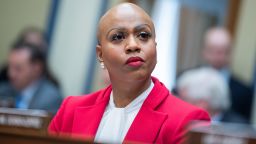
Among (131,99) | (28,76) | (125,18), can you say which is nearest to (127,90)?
(131,99)

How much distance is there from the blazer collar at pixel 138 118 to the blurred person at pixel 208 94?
212 cm

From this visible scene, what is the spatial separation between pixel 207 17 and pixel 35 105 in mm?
2179

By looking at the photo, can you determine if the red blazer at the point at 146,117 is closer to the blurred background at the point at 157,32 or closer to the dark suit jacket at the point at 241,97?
the dark suit jacket at the point at 241,97

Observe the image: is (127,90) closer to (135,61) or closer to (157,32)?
(135,61)

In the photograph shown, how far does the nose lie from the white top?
0.18 m

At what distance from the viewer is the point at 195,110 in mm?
2291

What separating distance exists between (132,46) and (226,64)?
3184 millimetres

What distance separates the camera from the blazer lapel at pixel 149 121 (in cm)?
228

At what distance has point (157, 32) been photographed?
21.7 feet

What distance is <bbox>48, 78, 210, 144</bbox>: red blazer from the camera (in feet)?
7.44

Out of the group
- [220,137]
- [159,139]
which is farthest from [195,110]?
[220,137]

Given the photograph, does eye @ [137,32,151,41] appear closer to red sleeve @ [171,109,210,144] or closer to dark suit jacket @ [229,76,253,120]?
red sleeve @ [171,109,210,144]

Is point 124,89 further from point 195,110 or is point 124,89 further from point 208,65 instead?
point 208,65

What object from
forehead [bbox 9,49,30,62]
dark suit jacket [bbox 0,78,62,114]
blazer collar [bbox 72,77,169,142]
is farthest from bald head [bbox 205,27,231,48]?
blazer collar [bbox 72,77,169,142]
